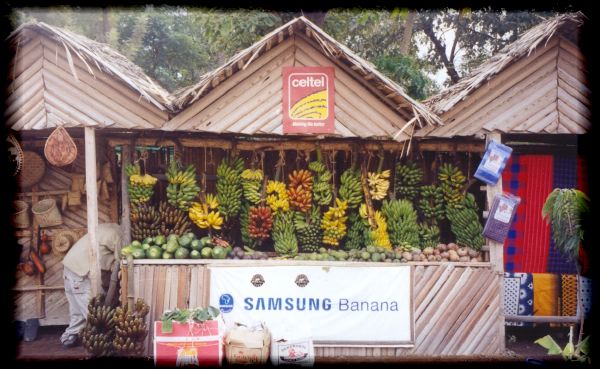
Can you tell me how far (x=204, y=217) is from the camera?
305 inches

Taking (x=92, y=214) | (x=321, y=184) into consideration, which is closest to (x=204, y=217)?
(x=92, y=214)

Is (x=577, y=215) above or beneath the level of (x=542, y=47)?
beneath

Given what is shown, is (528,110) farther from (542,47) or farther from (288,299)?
(288,299)

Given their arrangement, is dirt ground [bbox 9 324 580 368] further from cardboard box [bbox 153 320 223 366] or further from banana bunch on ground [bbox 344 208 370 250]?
banana bunch on ground [bbox 344 208 370 250]

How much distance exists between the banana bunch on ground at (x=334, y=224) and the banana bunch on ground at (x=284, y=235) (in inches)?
19.8

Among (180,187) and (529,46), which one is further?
(180,187)

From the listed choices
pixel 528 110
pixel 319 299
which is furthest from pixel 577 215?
pixel 319 299

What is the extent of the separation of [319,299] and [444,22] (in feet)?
41.4

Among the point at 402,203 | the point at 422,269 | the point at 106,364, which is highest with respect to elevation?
the point at 402,203

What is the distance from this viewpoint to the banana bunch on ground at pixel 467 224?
7.61 meters

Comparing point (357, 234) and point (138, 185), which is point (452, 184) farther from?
point (138, 185)

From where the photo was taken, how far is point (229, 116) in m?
6.93

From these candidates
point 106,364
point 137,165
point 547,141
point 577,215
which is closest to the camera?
point 577,215

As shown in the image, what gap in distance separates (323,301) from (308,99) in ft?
9.28
